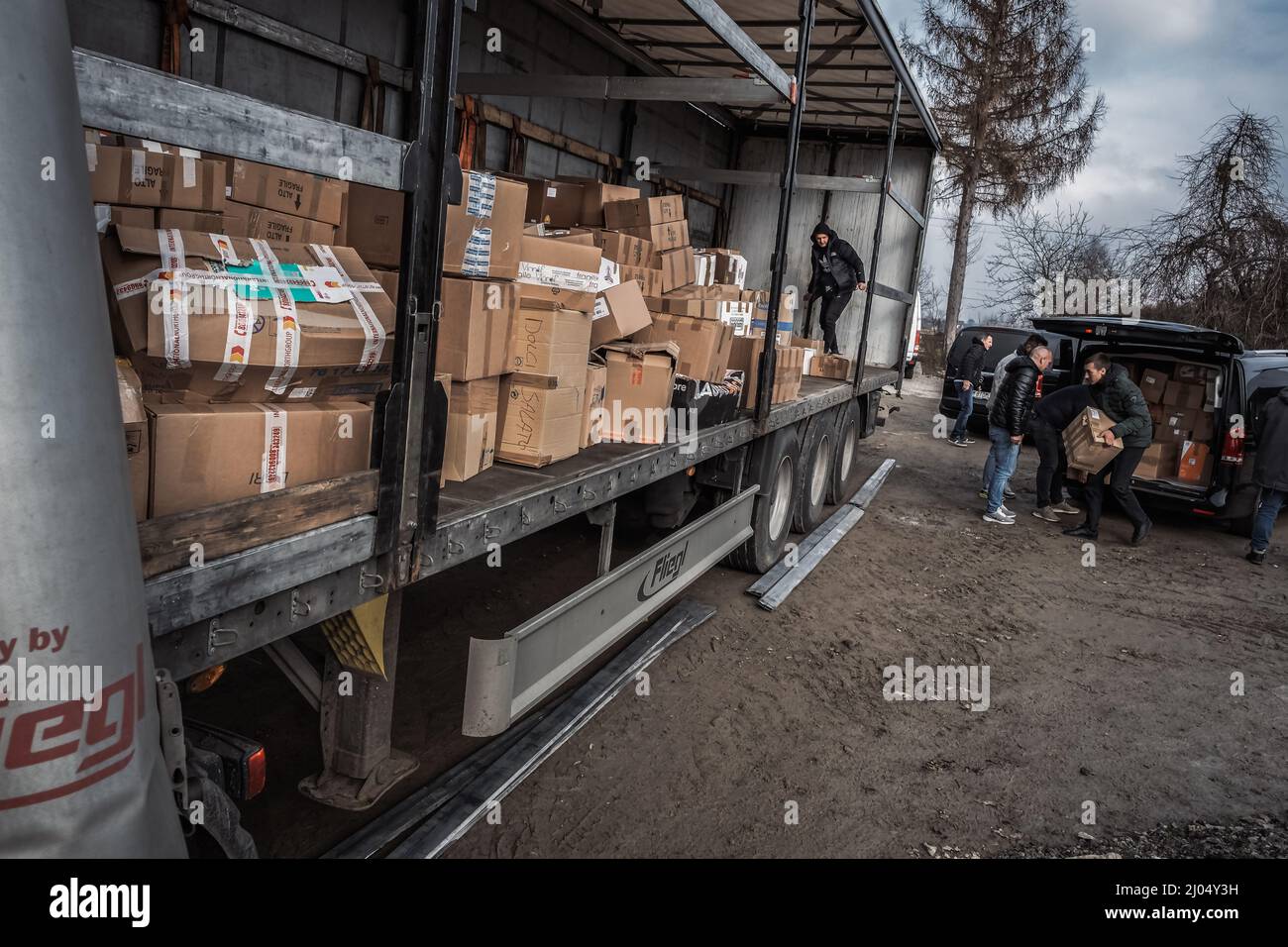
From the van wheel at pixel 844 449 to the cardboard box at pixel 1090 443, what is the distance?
205 centimetres

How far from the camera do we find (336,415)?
2385mm

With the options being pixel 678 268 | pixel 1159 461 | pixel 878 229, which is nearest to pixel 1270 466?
pixel 1159 461

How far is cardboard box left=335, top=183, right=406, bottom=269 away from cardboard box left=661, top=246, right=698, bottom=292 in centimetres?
267

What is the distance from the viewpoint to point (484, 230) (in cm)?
336

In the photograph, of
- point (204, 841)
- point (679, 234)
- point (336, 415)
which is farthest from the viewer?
point (679, 234)

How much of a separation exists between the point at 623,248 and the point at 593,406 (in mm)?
1662

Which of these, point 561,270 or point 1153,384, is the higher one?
point 561,270

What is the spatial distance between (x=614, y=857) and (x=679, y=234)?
4548mm

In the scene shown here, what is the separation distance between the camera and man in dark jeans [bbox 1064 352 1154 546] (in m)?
8.62

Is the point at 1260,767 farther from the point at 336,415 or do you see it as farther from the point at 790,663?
the point at 336,415

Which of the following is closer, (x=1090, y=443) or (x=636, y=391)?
(x=636, y=391)

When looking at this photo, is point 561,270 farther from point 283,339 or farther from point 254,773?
point 254,773

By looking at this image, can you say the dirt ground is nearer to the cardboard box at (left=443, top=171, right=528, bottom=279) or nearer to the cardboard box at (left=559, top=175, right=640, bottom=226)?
the cardboard box at (left=443, top=171, right=528, bottom=279)
